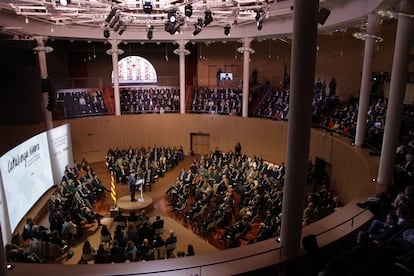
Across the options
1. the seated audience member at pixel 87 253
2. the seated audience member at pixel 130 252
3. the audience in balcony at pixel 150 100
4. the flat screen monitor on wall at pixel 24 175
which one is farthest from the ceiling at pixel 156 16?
the seated audience member at pixel 130 252

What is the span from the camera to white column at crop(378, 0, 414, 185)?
823 centimetres

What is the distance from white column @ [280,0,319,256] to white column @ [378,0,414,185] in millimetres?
4239

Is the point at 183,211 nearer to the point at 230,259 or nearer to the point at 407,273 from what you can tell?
the point at 230,259

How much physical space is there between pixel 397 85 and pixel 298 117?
4.56 metres

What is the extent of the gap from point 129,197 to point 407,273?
10716 millimetres

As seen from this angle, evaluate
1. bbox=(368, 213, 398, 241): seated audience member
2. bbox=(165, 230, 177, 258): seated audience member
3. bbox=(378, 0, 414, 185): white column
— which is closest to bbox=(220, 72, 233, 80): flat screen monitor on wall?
bbox=(378, 0, 414, 185): white column

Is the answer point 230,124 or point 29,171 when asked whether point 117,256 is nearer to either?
point 29,171

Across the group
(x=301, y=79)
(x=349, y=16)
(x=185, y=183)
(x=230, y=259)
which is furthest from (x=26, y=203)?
(x=349, y=16)

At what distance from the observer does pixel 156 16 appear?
14938 mm

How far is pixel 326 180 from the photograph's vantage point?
45.2 ft

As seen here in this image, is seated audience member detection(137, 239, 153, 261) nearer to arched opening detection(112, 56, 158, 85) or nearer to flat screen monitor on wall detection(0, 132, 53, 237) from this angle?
flat screen monitor on wall detection(0, 132, 53, 237)

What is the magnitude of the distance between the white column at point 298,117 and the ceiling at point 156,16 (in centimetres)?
535

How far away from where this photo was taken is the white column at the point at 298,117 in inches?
203

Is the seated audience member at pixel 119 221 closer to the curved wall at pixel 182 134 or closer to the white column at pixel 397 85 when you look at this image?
the white column at pixel 397 85
